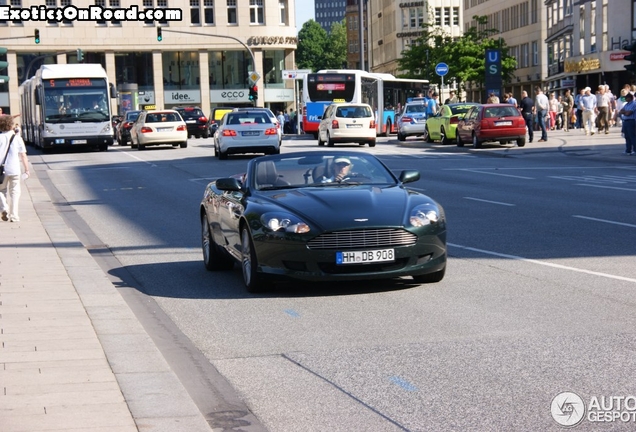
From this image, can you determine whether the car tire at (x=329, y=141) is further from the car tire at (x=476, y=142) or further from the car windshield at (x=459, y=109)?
the car tire at (x=476, y=142)

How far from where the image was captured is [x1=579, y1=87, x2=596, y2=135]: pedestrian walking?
44875 millimetres

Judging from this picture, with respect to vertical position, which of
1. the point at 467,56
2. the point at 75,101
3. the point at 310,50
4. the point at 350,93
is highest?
the point at 310,50

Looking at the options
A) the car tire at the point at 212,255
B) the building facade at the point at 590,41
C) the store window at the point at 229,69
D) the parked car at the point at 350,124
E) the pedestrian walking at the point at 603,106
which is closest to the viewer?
the car tire at the point at 212,255

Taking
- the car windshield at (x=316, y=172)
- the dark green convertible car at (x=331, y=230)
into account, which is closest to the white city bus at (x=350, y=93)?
the car windshield at (x=316, y=172)

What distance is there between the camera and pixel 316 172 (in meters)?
11.9

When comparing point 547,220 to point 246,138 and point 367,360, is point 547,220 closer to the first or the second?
point 367,360

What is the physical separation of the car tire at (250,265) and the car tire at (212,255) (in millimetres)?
1177

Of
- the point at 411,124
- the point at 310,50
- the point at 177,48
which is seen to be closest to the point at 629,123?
the point at 411,124

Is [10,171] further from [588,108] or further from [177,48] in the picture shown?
[177,48]

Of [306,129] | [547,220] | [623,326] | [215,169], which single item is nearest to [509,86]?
[306,129]

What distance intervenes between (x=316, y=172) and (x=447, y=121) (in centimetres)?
3529

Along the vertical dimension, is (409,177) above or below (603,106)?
above

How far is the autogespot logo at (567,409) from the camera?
5953mm

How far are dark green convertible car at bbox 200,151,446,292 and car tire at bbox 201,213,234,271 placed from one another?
702 millimetres
